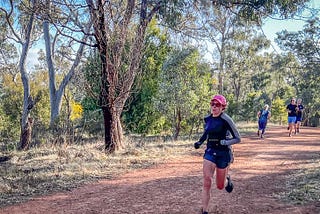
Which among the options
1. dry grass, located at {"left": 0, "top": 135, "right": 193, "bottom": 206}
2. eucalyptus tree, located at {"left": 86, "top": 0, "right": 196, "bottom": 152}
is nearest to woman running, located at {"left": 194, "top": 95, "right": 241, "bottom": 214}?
dry grass, located at {"left": 0, "top": 135, "right": 193, "bottom": 206}

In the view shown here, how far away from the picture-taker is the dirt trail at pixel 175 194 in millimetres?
5449

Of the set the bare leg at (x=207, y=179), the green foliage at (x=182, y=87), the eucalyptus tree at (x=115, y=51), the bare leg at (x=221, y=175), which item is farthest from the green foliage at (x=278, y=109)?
the bare leg at (x=207, y=179)

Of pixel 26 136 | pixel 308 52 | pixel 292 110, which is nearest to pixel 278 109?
pixel 308 52

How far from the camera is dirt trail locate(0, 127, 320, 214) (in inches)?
215

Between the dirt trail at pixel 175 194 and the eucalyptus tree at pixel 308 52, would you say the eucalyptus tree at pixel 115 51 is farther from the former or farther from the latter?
the eucalyptus tree at pixel 308 52

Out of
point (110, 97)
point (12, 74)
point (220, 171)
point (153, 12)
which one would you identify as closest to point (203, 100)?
point (153, 12)

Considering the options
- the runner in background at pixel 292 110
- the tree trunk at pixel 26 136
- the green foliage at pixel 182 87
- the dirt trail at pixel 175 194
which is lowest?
the dirt trail at pixel 175 194

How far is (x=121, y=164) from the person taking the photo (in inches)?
364

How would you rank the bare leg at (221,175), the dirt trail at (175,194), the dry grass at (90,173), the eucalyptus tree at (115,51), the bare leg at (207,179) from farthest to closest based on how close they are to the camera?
the eucalyptus tree at (115,51) < the dry grass at (90,173) < the dirt trail at (175,194) < the bare leg at (221,175) < the bare leg at (207,179)

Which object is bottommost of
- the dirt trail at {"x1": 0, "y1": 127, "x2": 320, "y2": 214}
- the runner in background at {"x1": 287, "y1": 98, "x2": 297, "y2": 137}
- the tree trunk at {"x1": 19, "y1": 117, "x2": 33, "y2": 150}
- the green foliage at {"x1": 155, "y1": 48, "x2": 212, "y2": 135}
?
the dirt trail at {"x1": 0, "y1": 127, "x2": 320, "y2": 214}

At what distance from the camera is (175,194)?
629 centimetres

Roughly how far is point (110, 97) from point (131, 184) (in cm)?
414

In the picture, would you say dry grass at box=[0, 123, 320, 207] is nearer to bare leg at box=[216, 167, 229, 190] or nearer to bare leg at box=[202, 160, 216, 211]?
bare leg at box=[216, 167, 229, 190]

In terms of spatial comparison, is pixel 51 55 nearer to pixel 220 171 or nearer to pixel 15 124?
pixel 15 124
